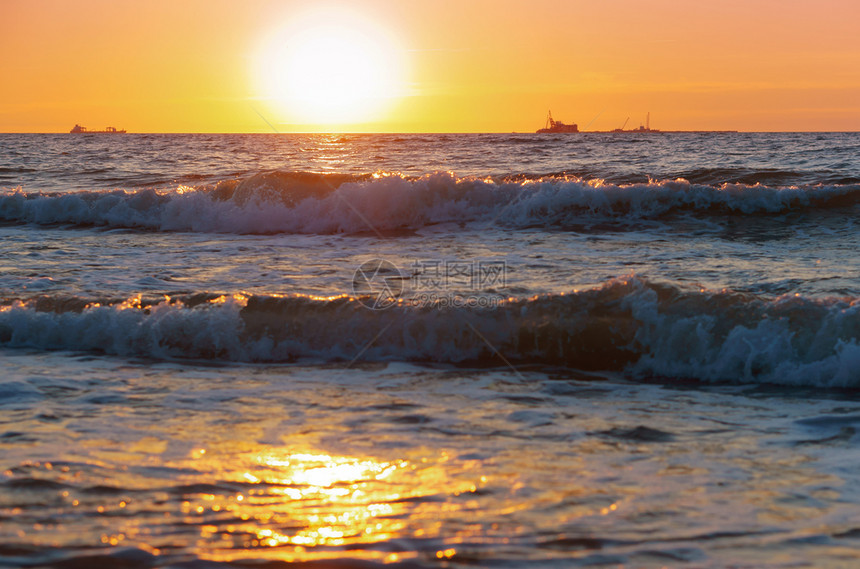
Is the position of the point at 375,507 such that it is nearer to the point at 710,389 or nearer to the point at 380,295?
the point at 710,389

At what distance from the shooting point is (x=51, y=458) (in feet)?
11.5

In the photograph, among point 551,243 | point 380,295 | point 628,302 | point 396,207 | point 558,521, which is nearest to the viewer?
point 558,521

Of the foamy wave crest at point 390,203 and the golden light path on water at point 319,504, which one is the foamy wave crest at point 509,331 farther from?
the foamy wave crest at point 390,203

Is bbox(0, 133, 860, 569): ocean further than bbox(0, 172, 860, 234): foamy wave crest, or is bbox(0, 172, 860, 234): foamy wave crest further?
bbox(0, 172, 860, 234): foamy wave crest

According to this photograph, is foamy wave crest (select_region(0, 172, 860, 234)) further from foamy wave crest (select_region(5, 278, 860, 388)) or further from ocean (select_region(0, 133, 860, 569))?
foamy wave crest (select_region(5, 278, 860, 388))

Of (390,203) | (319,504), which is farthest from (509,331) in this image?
(390,203)

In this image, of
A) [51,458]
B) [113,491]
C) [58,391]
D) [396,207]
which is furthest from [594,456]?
[396,207]

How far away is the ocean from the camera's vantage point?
2.77 m

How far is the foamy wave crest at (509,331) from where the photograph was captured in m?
5.49

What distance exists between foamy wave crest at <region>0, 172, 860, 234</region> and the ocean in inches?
51.6

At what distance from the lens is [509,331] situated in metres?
6.05

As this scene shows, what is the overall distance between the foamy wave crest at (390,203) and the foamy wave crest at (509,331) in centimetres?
675

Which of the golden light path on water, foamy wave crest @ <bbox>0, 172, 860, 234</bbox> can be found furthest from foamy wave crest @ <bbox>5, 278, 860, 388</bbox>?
foamy wave crest @ <bbox>0, 172, 860, 234</bbox>

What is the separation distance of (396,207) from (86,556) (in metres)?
11.7
